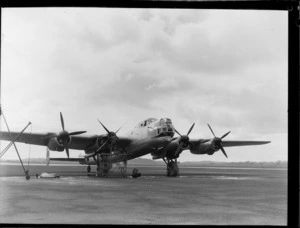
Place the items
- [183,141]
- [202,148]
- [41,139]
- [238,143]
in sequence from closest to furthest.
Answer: [41,139]
[183,141]
[202,148]
[238,143]

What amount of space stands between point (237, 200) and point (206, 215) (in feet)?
14.4

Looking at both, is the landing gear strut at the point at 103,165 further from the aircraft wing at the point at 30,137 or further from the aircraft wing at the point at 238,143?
the aircraft wing at the point at 238,143

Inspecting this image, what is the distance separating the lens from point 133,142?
32250 mm

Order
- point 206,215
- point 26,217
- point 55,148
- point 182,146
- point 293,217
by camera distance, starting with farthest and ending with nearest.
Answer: point 182,146 < point 55,148 < point 206,215 < point 26,217 < point 293,217

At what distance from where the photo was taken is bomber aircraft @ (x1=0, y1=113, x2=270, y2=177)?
2955 cm

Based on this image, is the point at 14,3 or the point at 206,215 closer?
the point at 14,3

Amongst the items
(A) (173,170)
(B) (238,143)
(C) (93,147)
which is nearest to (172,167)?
(A) (173,170)

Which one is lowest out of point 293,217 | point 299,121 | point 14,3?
point 293,217

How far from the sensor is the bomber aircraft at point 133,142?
1163 inches

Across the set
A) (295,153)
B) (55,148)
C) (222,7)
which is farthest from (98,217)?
(55,148)

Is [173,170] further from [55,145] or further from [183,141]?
[55,145]

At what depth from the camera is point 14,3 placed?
7977 millimetres

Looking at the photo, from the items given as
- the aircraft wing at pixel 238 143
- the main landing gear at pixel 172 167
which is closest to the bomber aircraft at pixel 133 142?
the main landing gear at pixel 172 167

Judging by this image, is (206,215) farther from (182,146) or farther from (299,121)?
(182,146)
